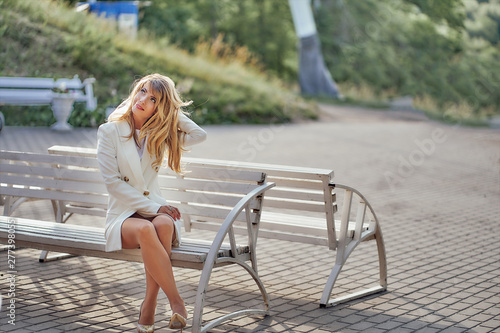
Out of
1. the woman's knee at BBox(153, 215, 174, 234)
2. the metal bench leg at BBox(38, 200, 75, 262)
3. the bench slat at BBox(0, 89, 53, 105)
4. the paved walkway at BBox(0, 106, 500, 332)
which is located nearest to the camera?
the woman's knee at BBox(153, 215, 174, 234)

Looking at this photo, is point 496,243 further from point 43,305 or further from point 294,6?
point 294,6

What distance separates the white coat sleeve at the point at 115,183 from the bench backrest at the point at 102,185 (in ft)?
1.72

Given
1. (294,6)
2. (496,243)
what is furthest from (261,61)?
(496,243)

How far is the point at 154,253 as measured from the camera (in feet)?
13.4

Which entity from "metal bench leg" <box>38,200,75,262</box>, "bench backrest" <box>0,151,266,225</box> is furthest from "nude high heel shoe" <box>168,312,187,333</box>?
"metal bench leg" <box>38,200,75,262</box>

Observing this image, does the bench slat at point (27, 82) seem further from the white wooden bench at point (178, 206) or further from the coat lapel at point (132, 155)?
the coat lapel at point (132, 155)

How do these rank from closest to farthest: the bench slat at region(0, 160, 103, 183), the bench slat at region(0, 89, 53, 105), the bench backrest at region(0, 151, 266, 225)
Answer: the bench backrest at region(0, 151, 266, 225) → the bench slat at region(0, 160, 103, 183) → the bench slat at region(0, 89, 53, 105)

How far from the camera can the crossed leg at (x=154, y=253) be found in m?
4.07

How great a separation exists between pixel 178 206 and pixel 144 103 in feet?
2.92

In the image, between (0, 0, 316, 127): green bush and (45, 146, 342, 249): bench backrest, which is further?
(0, 0, 316, 127): green bush

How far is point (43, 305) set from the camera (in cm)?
471

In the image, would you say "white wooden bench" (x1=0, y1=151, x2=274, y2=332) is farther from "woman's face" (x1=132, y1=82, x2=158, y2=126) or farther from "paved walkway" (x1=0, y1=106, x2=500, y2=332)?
"woman's face" (x1=132, y1=82, x2=158, y2=126)

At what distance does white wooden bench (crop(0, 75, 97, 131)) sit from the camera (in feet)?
46.4

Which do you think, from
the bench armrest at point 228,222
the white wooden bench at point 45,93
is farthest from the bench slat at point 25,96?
the bench armrest at point 228,222
